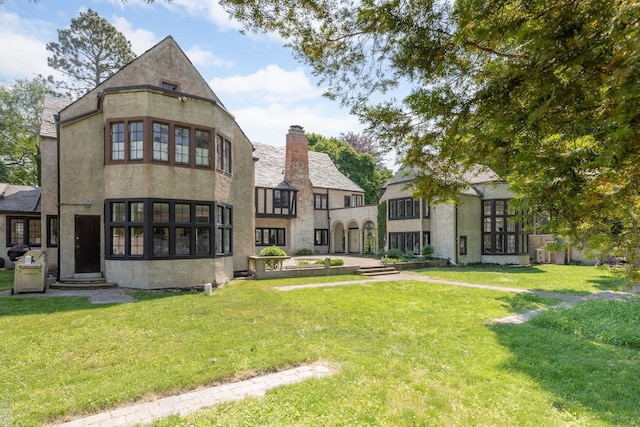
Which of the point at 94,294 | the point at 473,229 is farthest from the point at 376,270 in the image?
the point at 94,294

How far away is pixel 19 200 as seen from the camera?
19219mm

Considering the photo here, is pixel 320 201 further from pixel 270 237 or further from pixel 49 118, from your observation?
pixel 49 118

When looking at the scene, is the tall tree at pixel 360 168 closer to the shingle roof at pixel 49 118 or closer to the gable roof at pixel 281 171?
the gable roof at pixel 281 171

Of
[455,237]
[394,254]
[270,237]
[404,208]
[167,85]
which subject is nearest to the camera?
[167,85]

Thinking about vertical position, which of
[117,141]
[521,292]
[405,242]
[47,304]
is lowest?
[521,292]

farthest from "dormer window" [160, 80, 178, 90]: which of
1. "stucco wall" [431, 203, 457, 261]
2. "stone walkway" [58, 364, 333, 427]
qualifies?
"stucco wall" [431, 203, 457, 261]

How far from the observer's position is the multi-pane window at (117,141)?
11695 millimetres

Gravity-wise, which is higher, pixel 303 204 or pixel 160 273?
pixel 303 204

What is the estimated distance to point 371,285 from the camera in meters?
14.1

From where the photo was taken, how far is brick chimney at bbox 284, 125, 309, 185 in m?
28.0

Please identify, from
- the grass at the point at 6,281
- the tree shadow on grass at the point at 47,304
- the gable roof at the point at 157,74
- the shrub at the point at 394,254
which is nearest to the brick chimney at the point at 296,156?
the shrub at the point at 394,254

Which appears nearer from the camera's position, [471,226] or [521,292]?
[521,292]

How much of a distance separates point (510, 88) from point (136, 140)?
453 inches

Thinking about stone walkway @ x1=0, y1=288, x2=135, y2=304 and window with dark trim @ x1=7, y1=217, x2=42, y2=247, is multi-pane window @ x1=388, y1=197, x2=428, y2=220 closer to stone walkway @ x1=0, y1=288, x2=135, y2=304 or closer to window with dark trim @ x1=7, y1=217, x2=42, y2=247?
stone walkway @ x1=0, y1=288, x2=135, y2=304
